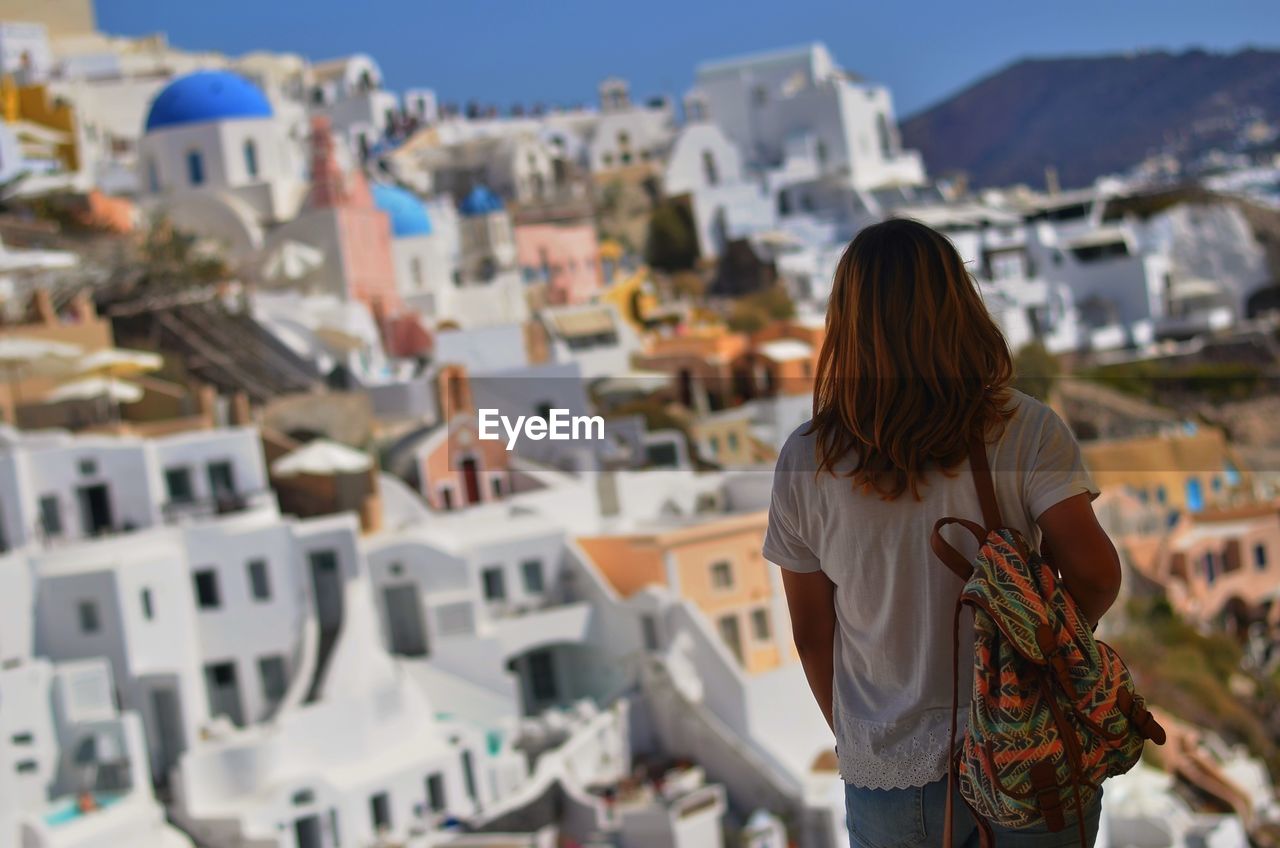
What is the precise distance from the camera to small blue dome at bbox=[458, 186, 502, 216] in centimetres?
2919

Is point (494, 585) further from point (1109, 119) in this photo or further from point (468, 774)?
point (1109, 119)

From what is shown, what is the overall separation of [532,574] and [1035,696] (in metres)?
13.9

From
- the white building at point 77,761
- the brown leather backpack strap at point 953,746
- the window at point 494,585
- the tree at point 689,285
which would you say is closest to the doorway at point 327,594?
the window at point 494,585

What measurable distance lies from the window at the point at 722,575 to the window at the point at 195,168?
1302 cm

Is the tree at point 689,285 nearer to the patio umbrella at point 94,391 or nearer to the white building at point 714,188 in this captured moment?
the white building at point 714,188

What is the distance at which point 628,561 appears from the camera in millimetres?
15531

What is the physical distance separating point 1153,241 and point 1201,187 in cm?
535

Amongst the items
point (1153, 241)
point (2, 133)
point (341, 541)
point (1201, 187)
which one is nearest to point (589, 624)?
point (341, 541)

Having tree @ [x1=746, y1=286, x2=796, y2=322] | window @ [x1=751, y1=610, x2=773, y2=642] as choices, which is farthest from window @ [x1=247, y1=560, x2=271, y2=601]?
tree @ [x1=746, y1=286, x2=796, y2=322]

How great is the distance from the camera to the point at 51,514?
13344 mm

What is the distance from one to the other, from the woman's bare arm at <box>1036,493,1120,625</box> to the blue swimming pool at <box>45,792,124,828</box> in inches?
396

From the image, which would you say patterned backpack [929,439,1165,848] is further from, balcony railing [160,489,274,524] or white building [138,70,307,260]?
white building [138,70,307,260]

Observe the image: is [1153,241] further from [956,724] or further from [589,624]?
[956,724]

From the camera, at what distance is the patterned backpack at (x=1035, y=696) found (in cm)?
153
